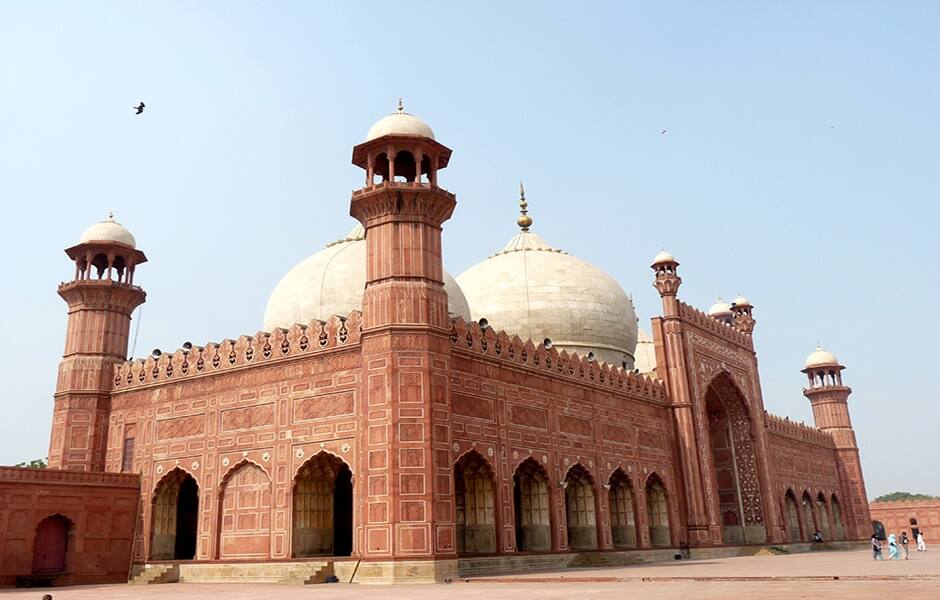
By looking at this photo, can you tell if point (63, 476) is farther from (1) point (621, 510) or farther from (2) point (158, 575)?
(1) point (621, 510)

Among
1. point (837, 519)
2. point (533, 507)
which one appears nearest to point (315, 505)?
point (533, 507)

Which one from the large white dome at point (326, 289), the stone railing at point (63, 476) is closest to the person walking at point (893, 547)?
the large white dome at point (326, 289)

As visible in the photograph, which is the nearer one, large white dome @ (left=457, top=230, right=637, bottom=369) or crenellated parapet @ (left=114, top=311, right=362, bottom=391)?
crenellated parapet @ (left=114, top=311, right=362, bottom=391)

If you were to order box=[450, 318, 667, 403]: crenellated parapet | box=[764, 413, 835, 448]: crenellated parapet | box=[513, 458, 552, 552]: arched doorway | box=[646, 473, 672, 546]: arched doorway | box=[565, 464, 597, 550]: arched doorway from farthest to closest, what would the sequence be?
box=[764, 413, 835, 448]: crenellated parapet < box=[646, 473, 672, 546]: arched doorway < box=[565, 464, 597, 550]: arched doorway < box=[513, 458, 552, 552]: arched doorway < box=[450, 318, 667, 403]: crenellated parapet

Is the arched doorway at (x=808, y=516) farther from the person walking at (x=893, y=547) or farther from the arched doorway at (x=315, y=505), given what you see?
the arched doorway at (x=315, y=505)

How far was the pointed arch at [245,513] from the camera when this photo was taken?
1661 centimetres

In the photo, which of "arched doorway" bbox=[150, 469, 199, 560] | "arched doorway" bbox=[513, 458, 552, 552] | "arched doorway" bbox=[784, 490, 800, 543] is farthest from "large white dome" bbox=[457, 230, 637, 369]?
"arched doorway" bbox=[150, 469, 199, 560]

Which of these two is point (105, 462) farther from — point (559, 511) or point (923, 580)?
point (923, 580)

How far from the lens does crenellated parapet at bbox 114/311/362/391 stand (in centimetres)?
1669

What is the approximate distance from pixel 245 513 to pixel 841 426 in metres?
30.5

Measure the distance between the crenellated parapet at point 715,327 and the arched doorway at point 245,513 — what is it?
1439 centimetres

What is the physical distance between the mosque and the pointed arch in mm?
45

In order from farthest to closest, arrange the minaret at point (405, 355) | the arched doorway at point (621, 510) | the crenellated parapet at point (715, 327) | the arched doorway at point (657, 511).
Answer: the crenellated parapet at point (715, 327) < the arched doorway at point (657, 511) < the arched doorway at point (621, 510) < the minaret at point (405, 355)

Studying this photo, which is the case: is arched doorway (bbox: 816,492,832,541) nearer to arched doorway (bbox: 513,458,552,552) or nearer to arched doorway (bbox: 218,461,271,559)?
arched doorway (bbox: 513,458,552,552)
